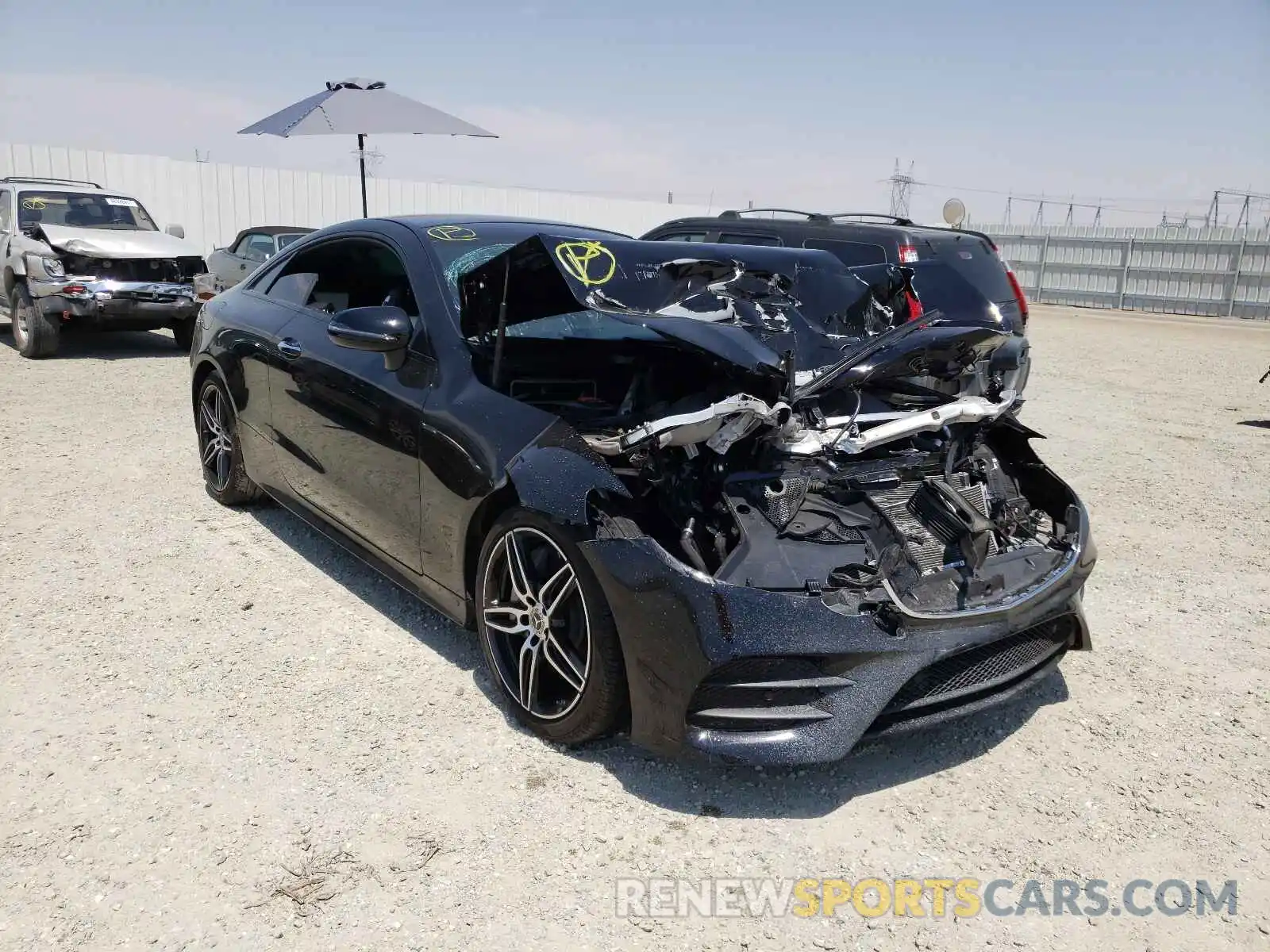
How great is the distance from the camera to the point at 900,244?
24.2 feet

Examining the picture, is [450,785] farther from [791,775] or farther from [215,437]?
[215,437]

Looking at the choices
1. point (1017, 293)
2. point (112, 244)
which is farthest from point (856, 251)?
point (112, 244)

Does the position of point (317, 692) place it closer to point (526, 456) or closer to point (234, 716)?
point (234, 716)

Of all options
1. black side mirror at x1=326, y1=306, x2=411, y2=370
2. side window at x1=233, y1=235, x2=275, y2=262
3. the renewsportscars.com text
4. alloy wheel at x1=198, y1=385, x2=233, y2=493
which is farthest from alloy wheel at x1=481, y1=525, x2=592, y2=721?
side window at x1=233, y1=235, x2=275, y2=262

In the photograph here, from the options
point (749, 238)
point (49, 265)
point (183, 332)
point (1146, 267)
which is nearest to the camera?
point (749, 238)

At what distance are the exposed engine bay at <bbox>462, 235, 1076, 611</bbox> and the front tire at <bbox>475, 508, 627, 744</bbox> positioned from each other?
0.28 metres

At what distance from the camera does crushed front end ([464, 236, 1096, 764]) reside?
263 centimetres

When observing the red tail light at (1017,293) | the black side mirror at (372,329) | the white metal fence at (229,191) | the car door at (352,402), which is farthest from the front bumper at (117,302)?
the red tail light at (1017,293)

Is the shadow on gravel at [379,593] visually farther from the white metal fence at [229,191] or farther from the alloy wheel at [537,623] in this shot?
the white metal fence at [229,191]

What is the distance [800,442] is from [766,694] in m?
0.84

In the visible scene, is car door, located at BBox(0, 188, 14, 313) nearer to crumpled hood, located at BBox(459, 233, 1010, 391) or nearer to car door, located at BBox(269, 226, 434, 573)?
car door, located at BBox(269, 226, 434, 573)

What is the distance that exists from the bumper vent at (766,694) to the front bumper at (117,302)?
996 centimetres

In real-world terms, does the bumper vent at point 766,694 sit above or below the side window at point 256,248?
below

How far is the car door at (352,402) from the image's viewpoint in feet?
11.7
